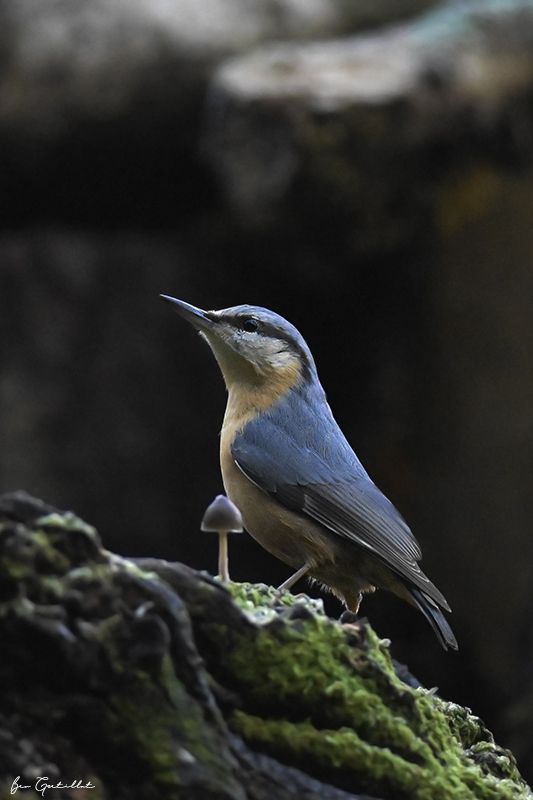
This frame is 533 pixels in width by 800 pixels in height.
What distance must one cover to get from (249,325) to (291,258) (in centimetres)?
407

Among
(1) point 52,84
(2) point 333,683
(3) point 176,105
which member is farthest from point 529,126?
(2) point 333,683

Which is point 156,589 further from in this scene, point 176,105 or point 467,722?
point 176,105

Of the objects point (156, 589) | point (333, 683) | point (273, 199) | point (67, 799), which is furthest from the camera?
point (273, 199)

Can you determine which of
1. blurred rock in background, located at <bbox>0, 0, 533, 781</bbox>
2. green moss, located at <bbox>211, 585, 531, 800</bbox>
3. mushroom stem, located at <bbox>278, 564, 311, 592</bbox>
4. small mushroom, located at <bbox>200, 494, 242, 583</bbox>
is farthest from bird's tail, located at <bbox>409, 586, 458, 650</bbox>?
blurred rock in background, located at <bbox>0, 0, 533, 781</bbox>

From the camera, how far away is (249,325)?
3896 millimetres

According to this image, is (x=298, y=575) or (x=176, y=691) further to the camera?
(x=298, y=575)

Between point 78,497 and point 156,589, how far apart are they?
7.31 m

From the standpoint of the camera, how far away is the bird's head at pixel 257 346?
12.7 ft

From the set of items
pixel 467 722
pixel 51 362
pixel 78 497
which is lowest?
pixel 78 497

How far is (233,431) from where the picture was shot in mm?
3729

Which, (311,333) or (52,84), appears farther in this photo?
(311,333)

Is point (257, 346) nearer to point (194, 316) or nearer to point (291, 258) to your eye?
point (194, 316)

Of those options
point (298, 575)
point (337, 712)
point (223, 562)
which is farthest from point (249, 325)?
point (337, 712)

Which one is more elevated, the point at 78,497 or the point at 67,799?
the point at 67,799
